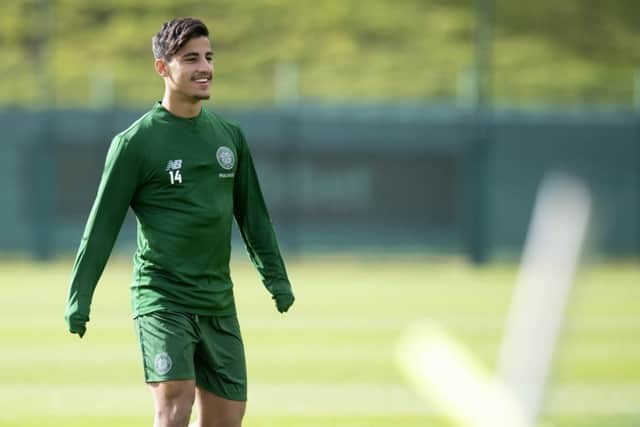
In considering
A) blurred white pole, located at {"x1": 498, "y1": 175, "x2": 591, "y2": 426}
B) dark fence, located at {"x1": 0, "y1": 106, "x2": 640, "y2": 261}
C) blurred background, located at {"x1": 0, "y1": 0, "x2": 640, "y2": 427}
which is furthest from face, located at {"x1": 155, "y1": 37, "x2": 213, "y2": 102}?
dark fence, located at {"x1": 0, "y1": 106, "x2": 640, "y2": 261}

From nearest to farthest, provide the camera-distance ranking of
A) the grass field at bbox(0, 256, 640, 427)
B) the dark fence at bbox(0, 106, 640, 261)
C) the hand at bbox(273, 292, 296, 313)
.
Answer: the hand at bbox(273, 292, 296, 313)
the grass field at bbox(0, 256, 640, 427)
the dark fence at bbox(0, 106, 640, 261)

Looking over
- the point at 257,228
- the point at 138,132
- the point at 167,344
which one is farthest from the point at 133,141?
the point at 167,344

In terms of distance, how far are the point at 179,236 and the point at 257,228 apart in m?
0.46

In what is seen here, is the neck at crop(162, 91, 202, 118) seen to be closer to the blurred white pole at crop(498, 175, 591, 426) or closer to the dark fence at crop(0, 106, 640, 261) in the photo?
the blurred white pole at crop(498, 175, 591, 426)

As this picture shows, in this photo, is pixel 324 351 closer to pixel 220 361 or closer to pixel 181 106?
pixel 220 361

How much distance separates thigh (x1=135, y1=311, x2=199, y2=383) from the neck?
2.73ft

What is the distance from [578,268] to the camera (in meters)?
2.90

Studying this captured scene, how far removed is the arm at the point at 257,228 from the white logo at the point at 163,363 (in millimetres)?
676

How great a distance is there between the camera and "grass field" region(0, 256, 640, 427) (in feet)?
31.9

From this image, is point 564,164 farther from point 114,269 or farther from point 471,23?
point 471,23

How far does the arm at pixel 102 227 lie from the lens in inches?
237

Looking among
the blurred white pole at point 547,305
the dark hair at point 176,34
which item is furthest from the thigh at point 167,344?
the blurred white pole at point 547,305

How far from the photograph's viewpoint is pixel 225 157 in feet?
20.4

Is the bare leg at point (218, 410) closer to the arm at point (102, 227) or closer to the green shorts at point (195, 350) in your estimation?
the green shorts at point (195, 350)
